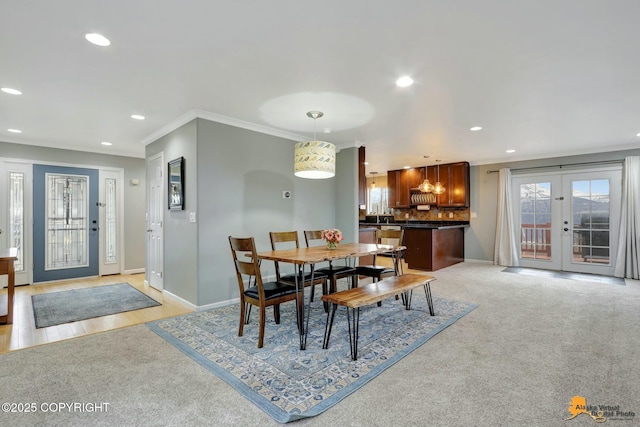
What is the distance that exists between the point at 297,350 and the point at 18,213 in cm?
545

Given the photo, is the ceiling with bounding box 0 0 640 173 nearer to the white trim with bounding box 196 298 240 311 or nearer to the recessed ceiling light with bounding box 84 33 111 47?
the recessed ceiling light with bounding box 84 33 111 47

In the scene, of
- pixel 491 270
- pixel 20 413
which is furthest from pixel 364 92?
pixel 491 270

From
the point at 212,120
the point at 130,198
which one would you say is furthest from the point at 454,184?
the point at 130,198

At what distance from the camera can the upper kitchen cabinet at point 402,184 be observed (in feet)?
26.2

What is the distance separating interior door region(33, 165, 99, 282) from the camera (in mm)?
5281

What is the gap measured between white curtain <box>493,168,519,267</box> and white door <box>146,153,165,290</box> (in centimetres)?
655

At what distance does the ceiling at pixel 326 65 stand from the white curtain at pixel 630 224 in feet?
4.05

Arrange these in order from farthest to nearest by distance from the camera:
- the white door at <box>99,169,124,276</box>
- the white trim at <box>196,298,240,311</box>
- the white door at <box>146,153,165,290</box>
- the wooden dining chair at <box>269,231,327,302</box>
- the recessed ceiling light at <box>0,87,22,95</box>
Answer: the white door at <box>99,169,124,276</box> → the white door at <box>146,153,165,290</box> → the white trim at <box>196,298,240,311</box> → the wooden dining chair at <box>269,231,327,302</box> → the recessed ceiling light at <box>0,87,22,95</box>

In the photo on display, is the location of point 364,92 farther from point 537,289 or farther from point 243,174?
point 537,289

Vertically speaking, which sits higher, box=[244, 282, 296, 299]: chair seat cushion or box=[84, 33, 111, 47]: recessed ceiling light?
box=[84, 33, 111, 47]: recessed ceiling light

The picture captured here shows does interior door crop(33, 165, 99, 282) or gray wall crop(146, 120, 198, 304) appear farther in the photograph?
interior door crop(33, 165, 99, 282)

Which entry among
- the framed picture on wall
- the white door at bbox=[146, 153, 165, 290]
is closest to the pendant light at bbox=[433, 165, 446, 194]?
the framed picture on wall

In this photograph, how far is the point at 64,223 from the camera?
5.53m

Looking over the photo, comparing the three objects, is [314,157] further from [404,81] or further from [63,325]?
[63,325]
